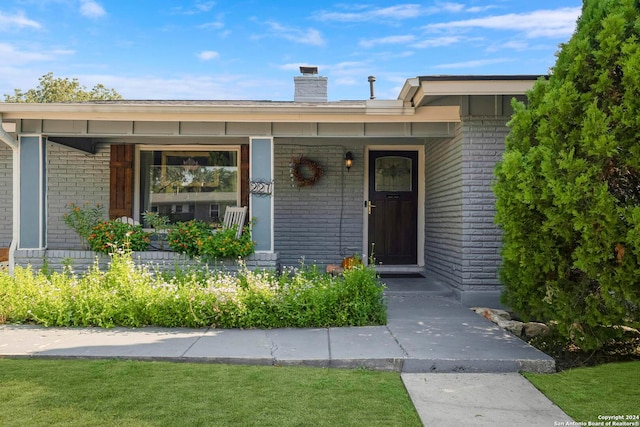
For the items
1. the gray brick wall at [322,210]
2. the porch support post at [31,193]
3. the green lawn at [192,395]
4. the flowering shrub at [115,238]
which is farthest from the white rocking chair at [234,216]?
the green lawn at [192,395]

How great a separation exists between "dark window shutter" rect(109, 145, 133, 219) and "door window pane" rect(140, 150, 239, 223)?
1.03 ft

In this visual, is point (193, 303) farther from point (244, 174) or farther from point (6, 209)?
point (6, 209)

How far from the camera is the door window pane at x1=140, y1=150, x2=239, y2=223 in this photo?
838cm

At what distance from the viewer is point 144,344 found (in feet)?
14.0

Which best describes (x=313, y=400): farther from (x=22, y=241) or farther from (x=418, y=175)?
(x=418, y=175)

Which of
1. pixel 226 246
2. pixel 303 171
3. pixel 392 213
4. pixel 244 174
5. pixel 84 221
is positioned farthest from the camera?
pixel 392 213

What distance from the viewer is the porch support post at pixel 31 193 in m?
6.41

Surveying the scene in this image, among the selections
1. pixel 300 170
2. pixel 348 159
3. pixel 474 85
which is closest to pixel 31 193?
pixel 300 170

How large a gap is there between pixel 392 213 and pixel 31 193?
5530mm

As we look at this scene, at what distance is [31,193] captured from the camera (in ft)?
21.0

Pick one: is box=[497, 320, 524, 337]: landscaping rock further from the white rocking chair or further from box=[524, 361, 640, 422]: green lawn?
the white rocking chair

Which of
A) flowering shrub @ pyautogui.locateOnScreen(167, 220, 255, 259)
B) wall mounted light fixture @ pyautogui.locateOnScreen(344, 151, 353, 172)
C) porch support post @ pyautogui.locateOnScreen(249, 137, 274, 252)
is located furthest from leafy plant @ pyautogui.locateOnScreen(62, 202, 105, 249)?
wall mounted light fixture @ pyautogui.locateOnScreen(344, 151, 353, 172)

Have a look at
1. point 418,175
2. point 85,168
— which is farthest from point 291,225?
point 85,168

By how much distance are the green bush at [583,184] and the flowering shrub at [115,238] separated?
15.3 ft
